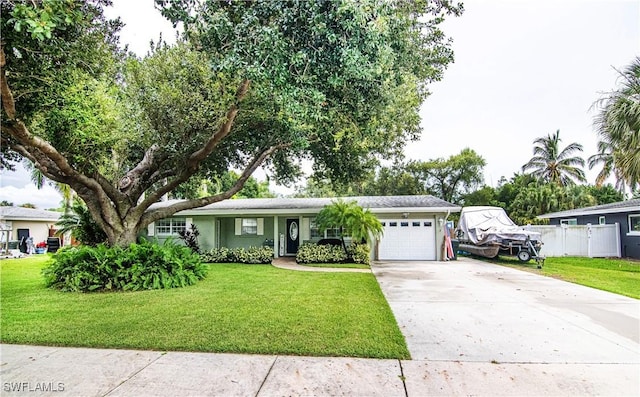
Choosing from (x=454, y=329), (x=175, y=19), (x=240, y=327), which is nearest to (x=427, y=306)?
(x=454, y=329)

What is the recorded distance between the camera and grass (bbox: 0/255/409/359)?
4367 millimetres

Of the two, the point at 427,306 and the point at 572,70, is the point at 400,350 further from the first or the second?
the point at 572,70

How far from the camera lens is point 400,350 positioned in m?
4.17

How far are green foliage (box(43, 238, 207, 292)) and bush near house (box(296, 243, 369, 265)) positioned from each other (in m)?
4.96

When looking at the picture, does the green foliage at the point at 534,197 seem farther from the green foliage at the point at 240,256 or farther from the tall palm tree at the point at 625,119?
the green foliage at the point at 240,256

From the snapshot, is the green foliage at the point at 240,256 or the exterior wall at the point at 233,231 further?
the exterior wall at the point at 233,231

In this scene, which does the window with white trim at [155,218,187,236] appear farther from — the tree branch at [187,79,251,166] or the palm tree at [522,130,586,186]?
Result: the palm tree at [522,130,586,186]

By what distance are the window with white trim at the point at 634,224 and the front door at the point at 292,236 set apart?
50.1 ft

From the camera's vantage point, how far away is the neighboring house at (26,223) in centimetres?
2011

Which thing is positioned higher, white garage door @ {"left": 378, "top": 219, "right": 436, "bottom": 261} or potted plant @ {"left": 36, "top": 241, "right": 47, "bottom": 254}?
white garage door @ {"left": 378, "top": 219, "right": 436, "bottom": 261}

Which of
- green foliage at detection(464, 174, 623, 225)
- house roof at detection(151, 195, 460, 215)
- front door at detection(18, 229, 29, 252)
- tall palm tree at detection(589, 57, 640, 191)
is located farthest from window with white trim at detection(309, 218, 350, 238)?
green foliage at detection(464, 174, 623, 225)

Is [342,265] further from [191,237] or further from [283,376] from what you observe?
[283,376]

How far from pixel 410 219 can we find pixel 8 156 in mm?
13765

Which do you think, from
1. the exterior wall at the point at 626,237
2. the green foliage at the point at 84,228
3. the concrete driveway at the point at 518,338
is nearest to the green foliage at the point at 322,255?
the concrete driveway at the point at 518,338
